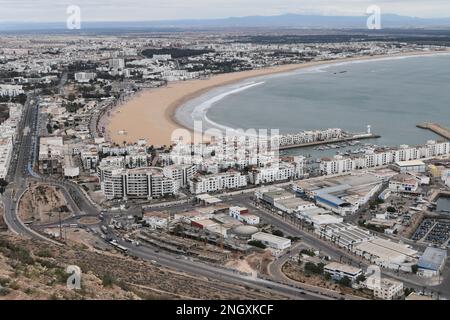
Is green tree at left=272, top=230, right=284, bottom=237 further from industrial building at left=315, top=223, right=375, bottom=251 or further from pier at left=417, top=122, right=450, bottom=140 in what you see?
pier at left=417, top=122, right=450, bottom=140

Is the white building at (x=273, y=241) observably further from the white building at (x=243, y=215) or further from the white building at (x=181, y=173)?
the white building at (x=181, y=173)

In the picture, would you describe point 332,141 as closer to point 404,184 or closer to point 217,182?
point 404,184

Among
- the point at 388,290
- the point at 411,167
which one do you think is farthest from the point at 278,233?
the point at 411,167

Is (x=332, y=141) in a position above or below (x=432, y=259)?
above

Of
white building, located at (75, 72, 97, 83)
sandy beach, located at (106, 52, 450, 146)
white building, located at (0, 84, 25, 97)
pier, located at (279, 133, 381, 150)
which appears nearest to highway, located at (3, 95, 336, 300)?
sandy beach, located at (106, 52, 450, 146)

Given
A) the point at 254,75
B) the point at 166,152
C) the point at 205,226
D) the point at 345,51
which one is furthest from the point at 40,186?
the point at 345,51

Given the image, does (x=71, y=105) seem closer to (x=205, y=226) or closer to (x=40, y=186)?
(x=40, y=186)

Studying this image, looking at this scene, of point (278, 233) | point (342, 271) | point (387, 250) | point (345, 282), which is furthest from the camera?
point (278, 233)
